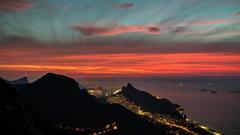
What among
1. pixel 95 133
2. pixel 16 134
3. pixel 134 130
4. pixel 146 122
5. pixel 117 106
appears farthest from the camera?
pixel 117 106

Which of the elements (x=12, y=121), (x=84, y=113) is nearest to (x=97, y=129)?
(x=84, y=113)

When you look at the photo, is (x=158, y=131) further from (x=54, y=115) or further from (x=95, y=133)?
(x=54, y=115)

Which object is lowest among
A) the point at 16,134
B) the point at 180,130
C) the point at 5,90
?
Answer: the point at 180,130

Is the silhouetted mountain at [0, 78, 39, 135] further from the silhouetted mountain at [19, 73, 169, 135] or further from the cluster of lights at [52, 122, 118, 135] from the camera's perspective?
the silhouetted mountain at [19, 73, 169, 135]

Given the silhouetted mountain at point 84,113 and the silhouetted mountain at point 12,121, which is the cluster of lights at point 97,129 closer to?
the silhouetted mountain at point 84,113

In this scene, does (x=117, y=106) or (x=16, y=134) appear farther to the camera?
(x=117, y=106)

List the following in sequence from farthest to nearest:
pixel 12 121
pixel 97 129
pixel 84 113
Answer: pixel 84 113 < pixel 97 129 < pixel 12 121

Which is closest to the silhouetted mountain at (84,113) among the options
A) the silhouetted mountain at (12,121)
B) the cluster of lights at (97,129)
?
the cluster of lights at (97,129)

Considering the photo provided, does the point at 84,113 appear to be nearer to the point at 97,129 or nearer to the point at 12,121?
the point at 97,129

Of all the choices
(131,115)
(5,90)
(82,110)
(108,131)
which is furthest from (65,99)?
(5,90)

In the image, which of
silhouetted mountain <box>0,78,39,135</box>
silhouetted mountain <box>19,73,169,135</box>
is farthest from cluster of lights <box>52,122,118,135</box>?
silhouetted mountain <box>0,78,39,135</box>

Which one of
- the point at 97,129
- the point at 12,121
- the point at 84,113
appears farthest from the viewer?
the point at 84,113
